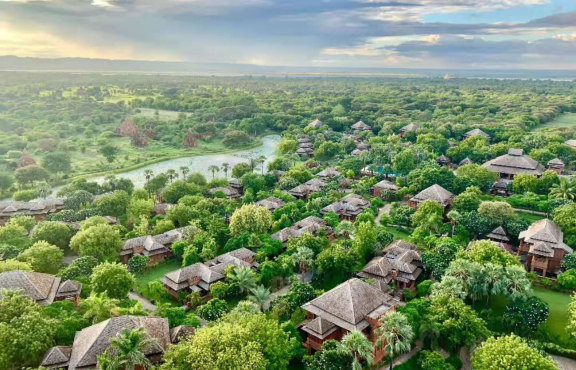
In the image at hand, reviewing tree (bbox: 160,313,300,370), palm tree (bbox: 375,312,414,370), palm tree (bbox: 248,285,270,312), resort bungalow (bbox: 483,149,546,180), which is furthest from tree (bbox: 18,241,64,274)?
resort bungalow (bbox: 483,149,546,180)

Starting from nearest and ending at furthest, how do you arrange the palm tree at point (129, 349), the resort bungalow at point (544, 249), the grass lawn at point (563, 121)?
1. the palm tree at point (129, 349)
2. the resort bungalow at point (544, 249)
3. the grass lawn at point (563, 121)

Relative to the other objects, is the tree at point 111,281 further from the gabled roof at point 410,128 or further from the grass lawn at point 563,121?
the grass lawn at point 563,121

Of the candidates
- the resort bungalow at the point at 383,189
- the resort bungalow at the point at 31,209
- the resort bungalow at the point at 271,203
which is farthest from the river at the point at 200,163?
the resort bungalow at the point at 383,189

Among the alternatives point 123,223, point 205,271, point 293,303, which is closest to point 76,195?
point 123,223

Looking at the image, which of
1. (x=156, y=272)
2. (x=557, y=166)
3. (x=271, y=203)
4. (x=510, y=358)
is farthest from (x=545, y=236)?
(x=156, y=272)

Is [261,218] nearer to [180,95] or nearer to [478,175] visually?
[478,175]

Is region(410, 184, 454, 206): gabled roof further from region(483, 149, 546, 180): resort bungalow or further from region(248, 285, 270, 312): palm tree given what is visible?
region(248, 285, 270, 312): palm tree

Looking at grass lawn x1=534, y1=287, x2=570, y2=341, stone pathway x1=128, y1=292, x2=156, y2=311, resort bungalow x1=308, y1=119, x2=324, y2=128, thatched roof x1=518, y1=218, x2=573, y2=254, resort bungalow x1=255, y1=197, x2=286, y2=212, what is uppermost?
resort bungalow x1=308, y1=119, x2=324, y2=128
